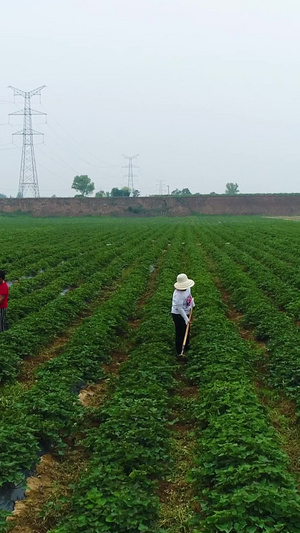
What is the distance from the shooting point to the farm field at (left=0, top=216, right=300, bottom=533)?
4648 mm

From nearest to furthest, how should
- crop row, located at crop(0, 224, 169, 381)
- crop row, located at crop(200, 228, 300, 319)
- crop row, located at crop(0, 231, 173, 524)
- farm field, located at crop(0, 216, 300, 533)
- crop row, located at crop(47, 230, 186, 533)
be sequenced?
crop row, located at crop(47, 230, 186, 533) < farm field, located at crop(0, 216, 300, 533) < crop row, located at crop(0, 231, 173, 524) < crop row, located at crop(0, 224, 169, 381) < crop row, located at crop(200, 228, 300, 319)

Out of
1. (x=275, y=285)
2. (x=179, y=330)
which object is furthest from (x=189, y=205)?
(x=179, y=330)

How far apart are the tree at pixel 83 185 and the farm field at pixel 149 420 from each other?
14101 cm

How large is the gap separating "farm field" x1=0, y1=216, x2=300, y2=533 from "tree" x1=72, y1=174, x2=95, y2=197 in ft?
463

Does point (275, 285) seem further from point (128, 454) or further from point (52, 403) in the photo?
point (128, 454)

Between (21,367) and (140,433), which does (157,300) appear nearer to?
(21,367)

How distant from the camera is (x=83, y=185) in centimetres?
15225

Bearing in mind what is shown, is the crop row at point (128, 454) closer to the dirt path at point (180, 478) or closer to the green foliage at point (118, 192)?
the dirt path at point (180, 478)

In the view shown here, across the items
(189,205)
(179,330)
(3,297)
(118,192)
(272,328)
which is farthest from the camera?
(118,192)

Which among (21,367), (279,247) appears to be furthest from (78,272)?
(279,247)

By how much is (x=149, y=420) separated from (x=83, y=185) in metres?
150

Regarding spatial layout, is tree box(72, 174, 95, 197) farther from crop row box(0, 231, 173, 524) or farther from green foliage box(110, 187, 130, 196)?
crop row box(0, 231, 173, 524)

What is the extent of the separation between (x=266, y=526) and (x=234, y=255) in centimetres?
2118

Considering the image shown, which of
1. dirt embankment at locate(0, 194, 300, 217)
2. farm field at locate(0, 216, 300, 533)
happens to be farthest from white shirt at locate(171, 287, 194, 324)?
dirt embankment at locate(0, 194, 300, 217)
